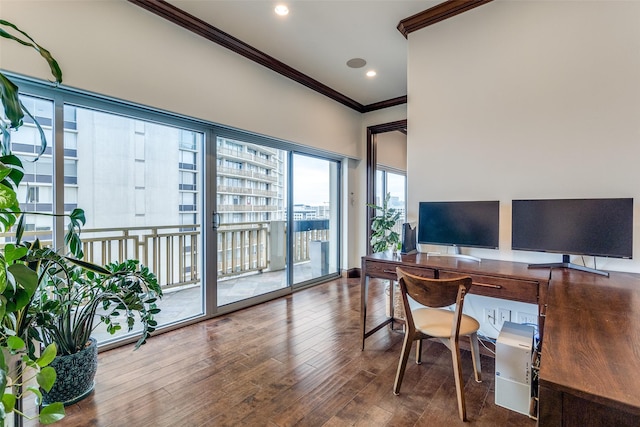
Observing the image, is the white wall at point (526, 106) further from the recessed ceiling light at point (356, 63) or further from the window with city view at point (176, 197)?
the window with city view at point (176, 197)

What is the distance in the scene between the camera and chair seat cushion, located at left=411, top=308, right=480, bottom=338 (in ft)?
6.34

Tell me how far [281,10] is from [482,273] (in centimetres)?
275

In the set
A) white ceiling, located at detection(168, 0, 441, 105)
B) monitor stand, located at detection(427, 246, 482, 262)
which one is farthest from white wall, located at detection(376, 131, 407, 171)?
monitor stand, located at detection(427, 246, 482, 262)

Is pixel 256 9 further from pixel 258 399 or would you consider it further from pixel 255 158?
pixel 258 399

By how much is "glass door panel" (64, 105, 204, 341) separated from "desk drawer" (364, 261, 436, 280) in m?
1.85

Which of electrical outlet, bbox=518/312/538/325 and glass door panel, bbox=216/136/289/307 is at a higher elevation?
glass door panel, bbox=216/136/289/307

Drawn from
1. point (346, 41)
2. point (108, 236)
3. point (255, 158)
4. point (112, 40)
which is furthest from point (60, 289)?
point (346, 41)

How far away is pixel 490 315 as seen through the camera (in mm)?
2533

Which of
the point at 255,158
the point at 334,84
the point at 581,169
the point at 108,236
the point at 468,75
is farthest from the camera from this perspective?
the point at 334,84

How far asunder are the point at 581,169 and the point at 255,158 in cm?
323

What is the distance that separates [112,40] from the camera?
2.37m

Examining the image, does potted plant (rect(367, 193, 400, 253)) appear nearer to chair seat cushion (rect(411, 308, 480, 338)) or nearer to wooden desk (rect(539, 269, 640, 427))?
chair seat cushion (rect(411, 308, 480, 338))

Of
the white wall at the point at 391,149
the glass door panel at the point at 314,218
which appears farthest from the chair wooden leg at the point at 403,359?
the white wall at the point at 391,149

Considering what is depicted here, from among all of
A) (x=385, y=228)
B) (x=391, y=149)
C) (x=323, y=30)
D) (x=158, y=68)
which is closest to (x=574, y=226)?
(x=385, y=228)
